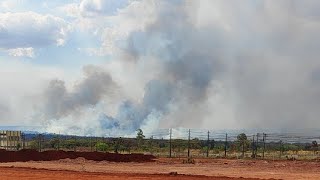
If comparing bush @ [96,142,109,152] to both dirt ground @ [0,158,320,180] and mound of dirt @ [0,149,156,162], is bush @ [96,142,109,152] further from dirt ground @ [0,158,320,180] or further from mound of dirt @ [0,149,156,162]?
dirt ground @ [0,158,320,180]

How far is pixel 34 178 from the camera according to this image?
109 feet

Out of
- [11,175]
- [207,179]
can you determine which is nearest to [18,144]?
[11,175]

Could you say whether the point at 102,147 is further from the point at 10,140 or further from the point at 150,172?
the point at 150,172

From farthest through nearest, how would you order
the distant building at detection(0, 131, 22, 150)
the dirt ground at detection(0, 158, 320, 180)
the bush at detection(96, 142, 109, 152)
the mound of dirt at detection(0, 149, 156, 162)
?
the bush at detection(96, 142, 109, 152) → the distant building at detection(0, 131, 22, 150) → the mound of dirt at detection(0, 149, 156, 162) → the dirt ground at detection(0, 158, 320, 180)

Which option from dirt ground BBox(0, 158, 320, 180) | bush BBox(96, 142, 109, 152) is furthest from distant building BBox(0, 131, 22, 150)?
dirt ground BBox(0, 158, 320, 180)

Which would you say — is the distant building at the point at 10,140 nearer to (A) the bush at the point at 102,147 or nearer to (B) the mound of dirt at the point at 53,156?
(A) the bush at the point at 102,147

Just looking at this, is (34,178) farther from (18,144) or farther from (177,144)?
(177,144)

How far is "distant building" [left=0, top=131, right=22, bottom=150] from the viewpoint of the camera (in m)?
78.3

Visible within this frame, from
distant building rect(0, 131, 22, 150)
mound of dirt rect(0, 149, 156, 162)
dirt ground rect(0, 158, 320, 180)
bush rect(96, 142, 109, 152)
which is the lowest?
dirt ground rect(0, 158, 320, 180)

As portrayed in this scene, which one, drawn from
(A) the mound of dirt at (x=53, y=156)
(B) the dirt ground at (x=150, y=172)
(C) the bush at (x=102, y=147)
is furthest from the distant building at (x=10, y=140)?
Answer: (B) the dirt ground at (x=150, y=172)

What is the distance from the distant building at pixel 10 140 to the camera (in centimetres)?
7831

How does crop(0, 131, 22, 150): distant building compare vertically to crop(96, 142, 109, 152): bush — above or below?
above

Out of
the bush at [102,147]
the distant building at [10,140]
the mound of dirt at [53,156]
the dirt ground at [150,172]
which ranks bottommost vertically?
the dirt ground at [150,172]

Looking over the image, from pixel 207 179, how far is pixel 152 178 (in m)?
3.14
